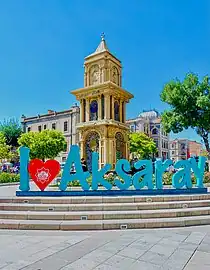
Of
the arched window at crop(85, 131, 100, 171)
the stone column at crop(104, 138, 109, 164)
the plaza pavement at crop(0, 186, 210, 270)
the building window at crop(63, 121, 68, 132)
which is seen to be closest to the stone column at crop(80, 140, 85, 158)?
the arched window at crop(85, 131, 100, 171)

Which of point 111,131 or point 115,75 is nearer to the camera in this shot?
point 111,131

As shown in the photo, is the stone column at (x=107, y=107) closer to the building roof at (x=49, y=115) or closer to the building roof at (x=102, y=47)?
the building roof at (x=102, y=47)

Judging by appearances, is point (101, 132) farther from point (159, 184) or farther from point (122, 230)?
point (122, 230)

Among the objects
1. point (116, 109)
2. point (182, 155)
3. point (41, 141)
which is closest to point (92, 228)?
point (116, 109)

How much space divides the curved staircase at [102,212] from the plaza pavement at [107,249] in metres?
0.32

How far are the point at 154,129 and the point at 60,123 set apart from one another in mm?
30395

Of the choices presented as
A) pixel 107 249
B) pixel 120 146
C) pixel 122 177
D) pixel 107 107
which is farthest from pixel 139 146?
pixel 107 249

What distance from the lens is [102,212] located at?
7.90 meters

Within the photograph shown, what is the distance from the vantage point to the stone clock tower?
24.5 m

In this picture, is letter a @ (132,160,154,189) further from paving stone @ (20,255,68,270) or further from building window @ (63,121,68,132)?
building window @ (63,121,68,132)

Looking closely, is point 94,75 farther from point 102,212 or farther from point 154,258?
point 154,258

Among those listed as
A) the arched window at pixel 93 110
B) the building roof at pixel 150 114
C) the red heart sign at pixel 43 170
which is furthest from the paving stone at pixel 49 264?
the building roof at pixel 150 114

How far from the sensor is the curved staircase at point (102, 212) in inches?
282

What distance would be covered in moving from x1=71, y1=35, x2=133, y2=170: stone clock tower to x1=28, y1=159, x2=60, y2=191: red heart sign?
13709mm
